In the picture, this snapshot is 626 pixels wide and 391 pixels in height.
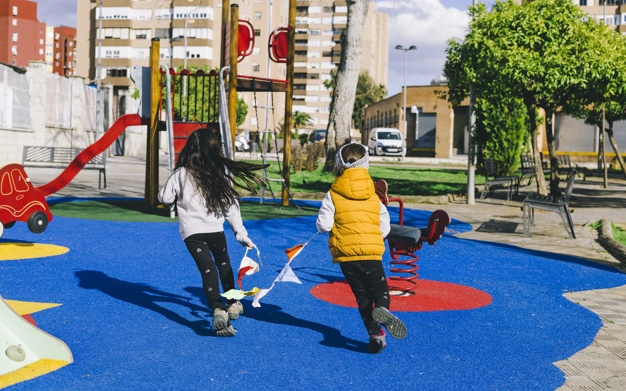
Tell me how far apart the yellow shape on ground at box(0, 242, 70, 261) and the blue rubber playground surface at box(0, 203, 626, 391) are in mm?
284

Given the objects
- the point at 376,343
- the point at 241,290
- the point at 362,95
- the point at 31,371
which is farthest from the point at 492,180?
the point at 362,95

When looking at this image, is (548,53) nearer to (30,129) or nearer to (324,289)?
(324,289)

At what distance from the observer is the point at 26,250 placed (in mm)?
9797

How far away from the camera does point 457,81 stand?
1862 centimetres

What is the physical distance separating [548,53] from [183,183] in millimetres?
12572

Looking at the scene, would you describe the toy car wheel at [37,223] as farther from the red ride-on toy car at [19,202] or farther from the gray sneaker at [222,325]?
the gray sneaker at [222,325]

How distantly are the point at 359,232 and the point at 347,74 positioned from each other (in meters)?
20.7

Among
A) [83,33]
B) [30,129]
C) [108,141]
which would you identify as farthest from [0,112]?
[83,33]

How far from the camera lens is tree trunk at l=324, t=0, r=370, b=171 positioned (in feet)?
82.4

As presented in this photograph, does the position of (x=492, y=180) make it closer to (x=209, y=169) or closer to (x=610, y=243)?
(x=610, y=243)

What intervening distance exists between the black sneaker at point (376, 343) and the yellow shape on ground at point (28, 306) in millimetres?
2936

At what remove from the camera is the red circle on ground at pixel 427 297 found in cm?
707

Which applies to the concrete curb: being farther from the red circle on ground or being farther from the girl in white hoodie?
the girl in white hoodie

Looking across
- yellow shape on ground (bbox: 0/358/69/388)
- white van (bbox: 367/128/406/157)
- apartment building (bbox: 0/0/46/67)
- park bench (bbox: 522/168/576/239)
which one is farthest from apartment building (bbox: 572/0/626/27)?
yellow shape on ground (bbox: 0/358/69/388)
